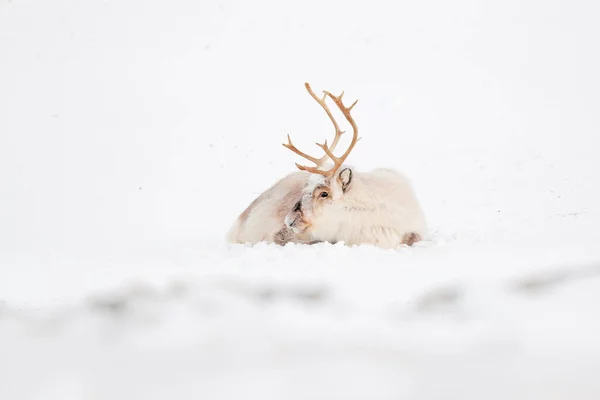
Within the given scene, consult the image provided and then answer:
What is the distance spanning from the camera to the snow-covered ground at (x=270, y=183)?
2635 mm

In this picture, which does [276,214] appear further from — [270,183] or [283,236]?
[270,183]

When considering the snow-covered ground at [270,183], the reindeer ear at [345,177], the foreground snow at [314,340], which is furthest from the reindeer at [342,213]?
the foreground snow at [314,340]

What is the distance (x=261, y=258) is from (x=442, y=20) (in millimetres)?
14704

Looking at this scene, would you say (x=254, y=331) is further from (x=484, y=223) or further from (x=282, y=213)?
(x=484, y=223)

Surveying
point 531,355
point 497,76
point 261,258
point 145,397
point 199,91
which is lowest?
point 531,355

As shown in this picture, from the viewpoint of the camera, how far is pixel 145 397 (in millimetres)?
2498

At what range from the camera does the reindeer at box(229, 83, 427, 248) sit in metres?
5.99

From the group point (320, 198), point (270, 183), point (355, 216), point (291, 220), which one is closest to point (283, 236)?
point (291, 220)

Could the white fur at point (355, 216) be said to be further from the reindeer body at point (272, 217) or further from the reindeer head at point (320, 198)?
the reindeer body at point (272, 217)

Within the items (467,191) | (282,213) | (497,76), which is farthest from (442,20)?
(282,213)

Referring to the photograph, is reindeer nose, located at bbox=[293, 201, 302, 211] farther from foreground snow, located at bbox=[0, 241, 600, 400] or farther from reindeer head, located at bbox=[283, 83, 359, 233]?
foreground snow, located at bbox=[0, 241, 600, 400]

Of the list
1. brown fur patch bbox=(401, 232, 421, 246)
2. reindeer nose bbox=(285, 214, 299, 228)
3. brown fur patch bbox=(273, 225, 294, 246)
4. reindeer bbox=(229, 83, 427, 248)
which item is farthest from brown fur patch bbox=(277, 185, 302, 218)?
brown fur patch bbox=(401, 232, 421, 246)

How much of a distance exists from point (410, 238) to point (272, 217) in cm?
115

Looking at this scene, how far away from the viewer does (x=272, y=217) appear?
660cm
